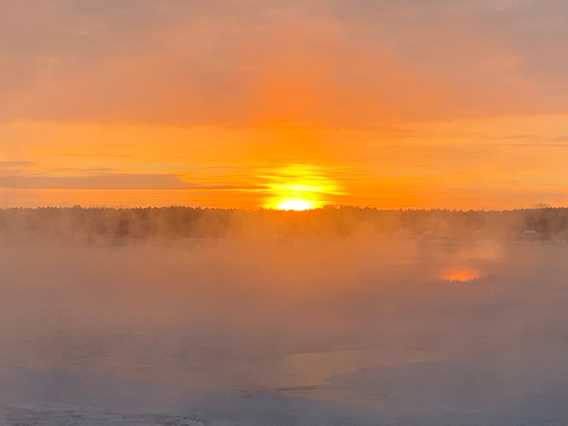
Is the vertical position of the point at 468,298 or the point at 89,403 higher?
the point at 468,298

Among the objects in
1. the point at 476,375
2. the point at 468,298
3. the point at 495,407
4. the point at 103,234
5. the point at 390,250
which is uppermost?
the point at 103,234

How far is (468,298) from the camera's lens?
47.6 feet

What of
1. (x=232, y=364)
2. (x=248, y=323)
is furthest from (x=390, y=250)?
(x=232, y=364)

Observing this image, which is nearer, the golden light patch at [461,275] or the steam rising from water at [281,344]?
the steam rising from water at [281,344]

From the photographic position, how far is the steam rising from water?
7.91m

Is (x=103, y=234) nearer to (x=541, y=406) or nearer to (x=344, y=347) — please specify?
(x=344, y=347)

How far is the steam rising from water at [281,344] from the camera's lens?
791cm

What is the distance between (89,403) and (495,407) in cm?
369

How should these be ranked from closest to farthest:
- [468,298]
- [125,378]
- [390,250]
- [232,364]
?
[125,378], [232,364], [468,298], [390,250]

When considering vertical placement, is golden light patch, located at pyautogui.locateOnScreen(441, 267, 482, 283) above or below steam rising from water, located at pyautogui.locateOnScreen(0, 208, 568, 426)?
above

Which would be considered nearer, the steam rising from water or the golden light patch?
the steam rising from water

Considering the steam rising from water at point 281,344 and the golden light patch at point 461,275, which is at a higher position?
the golden light patch at point 461,275

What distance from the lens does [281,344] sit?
10.6m

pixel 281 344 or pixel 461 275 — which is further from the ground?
pixel 461 275
